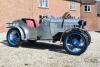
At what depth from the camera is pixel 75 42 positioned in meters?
14.5

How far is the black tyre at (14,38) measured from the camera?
53.2 feet

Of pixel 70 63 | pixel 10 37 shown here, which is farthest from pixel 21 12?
pixel 70 63

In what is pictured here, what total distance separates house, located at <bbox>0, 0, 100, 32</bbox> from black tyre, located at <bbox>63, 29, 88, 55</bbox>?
59.9ft

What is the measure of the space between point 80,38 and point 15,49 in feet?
10.2

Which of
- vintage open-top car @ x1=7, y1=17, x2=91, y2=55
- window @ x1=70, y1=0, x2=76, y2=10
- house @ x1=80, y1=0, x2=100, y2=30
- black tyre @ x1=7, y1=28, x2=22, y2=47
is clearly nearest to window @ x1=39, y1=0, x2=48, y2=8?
window @ x1=70, y1=0, x2=76, y2=10

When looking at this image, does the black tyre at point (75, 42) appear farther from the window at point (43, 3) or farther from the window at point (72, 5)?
the window at point (72, 5)

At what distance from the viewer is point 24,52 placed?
14.5 m

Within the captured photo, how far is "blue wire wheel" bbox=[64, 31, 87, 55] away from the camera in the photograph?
14266 mm

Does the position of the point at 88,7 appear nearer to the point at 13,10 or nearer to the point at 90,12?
the point at 90,12

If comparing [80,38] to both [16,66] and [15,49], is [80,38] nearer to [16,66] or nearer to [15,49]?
[15,49]

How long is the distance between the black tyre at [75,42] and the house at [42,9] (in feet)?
59.9

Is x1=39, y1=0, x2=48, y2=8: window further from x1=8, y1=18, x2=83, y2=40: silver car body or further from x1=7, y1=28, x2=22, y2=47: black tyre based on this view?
x1=8, y1=18, x2=83, y2=40: silver car body

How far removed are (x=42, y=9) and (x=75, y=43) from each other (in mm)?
25982

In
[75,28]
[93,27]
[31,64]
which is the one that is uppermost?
[75,28]
